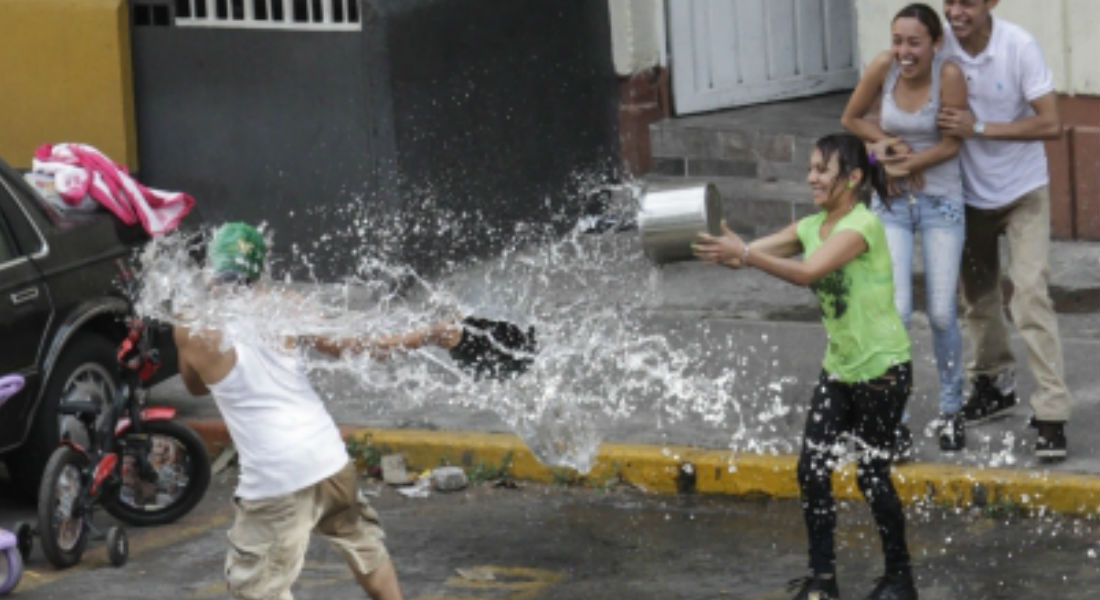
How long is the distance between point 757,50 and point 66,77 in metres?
4.07

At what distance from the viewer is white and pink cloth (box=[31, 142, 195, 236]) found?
10.5 meters

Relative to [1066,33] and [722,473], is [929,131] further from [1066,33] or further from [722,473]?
[1066,33]

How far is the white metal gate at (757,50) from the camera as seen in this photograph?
13.9 meters

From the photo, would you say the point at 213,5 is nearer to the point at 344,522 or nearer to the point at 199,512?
the point at 199,512

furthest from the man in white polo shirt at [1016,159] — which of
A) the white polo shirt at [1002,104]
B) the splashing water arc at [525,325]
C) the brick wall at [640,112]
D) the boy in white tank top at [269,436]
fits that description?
the brick wall at [640,112]

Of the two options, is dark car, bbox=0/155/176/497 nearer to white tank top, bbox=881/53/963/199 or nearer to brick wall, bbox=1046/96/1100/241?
white tank top, bbox=881/53/963/199

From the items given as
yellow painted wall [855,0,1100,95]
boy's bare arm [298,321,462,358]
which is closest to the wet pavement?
boy's bare arm [298,321,462,358]

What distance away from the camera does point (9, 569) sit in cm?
865

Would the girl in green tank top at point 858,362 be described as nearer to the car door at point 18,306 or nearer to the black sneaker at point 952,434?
the black sneaker at point 952,434

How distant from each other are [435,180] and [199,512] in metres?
3.70

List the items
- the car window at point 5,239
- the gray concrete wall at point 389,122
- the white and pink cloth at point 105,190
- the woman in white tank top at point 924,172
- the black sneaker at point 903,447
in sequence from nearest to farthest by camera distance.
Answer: the woman in white tank top at point 924,172, the black sneaker at point 903,447, the car window at point 5,239, the white and pink cloth at point 105,190, the gray concrete wall at point 389,122

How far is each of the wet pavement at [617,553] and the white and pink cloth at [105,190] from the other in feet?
4.91

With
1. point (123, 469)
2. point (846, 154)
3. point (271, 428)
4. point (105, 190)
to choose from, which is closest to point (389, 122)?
point (105, 190)

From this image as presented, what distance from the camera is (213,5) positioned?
1353 centimetres
